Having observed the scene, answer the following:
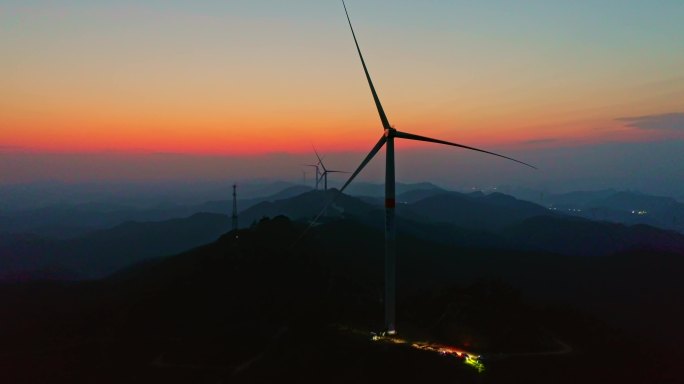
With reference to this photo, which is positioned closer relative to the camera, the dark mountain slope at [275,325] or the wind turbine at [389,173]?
the wind turbine at [389,173]

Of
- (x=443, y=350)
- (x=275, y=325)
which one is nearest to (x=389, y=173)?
(x=443, y=350)

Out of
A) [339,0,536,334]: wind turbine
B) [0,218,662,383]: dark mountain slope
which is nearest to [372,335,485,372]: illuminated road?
[0,218,662,383]: dark mountain slope

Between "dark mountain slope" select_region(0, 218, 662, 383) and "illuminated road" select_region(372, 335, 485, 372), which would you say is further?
"dark mountain slope" select_region(0, 218, 662, 383)

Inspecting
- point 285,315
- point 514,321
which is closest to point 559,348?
point 514,321

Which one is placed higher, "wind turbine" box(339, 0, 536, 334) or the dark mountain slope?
"wind turbine" box(339, 0, 536, 334)

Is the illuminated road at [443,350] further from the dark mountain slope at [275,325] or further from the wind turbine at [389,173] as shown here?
the wind turbine at [389,173]

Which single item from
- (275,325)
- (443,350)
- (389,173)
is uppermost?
(389,173)

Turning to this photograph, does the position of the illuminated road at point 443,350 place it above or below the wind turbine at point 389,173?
below

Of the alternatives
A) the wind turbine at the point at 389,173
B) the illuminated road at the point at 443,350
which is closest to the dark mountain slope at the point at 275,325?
the illuminated road at the point at 443,350

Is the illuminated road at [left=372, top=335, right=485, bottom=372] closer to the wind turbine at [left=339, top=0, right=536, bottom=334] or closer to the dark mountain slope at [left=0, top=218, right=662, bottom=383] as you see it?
the dark mountain slope at [left=0, top=218, right=662, bottom=383]

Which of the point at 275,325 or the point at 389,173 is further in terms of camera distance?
the point at 275,325

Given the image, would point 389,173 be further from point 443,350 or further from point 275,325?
point 275,325
